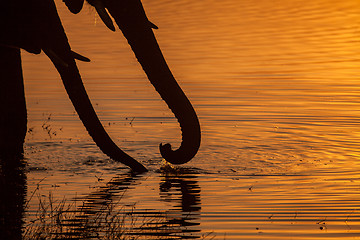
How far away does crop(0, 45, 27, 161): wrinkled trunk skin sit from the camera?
13.8 metres

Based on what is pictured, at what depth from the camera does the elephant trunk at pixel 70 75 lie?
38.5 feet

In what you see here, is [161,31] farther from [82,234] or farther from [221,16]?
[82,234]

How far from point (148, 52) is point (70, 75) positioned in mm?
1492

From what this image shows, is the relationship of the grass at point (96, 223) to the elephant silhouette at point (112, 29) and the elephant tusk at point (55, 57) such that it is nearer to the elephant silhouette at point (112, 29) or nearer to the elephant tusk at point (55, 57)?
the elephant silhouette at point (112, 29)

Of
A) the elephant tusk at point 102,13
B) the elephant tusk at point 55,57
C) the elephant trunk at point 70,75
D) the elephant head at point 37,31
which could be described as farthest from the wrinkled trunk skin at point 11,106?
the elephant tusk at point 102,13

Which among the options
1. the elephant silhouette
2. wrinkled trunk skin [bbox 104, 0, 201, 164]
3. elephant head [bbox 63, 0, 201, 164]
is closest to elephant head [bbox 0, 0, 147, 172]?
the elephant silhouette

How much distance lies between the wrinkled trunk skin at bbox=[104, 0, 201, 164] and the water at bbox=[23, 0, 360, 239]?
2.64ft

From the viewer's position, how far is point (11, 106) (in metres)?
14.0

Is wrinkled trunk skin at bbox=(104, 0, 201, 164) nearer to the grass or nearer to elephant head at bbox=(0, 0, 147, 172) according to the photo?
elephant head at bbox=(0, 0, 147, 172)

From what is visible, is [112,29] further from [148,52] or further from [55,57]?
[55,57]

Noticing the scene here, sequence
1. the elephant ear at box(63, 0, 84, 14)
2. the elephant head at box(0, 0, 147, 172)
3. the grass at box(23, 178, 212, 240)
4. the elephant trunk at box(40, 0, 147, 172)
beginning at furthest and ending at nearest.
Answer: the elephant trunk at box(40, 0, 147, 172), the elephant head at box(0, 0, 147, 172), the elephant ear at box(63, 0, 84, 14), the grass at box(23, 178, 212, 240)

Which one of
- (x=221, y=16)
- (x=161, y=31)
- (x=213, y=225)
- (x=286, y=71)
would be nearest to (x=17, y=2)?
(x=213, y=225)

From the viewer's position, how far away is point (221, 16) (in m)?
40.4

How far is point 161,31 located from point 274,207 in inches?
927
